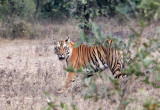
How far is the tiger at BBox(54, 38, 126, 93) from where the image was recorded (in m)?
7.26

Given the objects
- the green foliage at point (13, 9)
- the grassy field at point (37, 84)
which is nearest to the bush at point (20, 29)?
the green foliage at point (13, 9)

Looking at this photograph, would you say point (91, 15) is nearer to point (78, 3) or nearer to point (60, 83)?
point (78, 3)

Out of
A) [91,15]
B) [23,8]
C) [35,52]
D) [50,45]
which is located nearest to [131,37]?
[35,52]

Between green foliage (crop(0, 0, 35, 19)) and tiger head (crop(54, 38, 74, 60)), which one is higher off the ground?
tiger head (crop(54, 38, 74, 60))

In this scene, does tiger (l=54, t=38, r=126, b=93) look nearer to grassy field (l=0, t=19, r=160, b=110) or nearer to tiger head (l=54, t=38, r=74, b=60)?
tiger head (l=54, t=38, r=74, b=60)

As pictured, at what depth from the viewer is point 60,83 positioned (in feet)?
26.2

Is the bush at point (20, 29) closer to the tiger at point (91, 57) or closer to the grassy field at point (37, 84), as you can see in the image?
the grassy field at point (37, 84)

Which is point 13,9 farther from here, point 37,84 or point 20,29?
point 37,84

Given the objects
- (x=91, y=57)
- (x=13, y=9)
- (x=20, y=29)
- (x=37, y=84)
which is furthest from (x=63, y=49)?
(x=13, y=9)

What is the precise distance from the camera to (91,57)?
762cm

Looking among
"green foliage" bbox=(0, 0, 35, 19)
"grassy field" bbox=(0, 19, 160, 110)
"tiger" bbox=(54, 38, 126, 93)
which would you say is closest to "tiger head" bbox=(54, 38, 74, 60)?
"tiger" bbox=(54, 38, 126, 93)

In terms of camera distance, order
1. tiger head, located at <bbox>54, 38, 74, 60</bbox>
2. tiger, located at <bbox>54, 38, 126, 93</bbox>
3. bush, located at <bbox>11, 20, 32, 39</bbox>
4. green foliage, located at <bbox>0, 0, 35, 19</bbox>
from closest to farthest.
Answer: tiger, located at <bbox>54, 38, 126, 93</bbox>
tiger head, located at <bbox>54, 38, 74, 60</bbox>
bush, located at <bbox>11, 20, 32, 39</bbox>
green foliage, located at <bbox>0, 0, 35, 19</bbox>

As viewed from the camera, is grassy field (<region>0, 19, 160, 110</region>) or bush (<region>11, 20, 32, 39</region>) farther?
bush (<region>11, 20, 32, 39</region>)

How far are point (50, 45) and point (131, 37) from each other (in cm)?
1082
